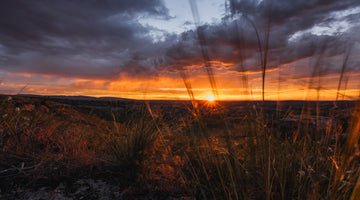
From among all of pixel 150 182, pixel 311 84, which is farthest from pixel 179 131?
pixel 311 84

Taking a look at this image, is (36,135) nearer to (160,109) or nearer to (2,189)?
(2,189)

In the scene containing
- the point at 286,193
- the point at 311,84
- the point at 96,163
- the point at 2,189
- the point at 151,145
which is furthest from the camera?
the point at 151,145

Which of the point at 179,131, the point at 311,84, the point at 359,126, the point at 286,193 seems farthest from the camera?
the point at 179,131

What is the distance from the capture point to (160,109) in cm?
305

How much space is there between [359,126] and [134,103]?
2.80m

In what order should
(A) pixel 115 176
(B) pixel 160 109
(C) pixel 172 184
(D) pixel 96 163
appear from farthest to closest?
(B) pixel 160 109, (D) pixel 96 163, (A) pixel 115 176, (C) pixel 172 184

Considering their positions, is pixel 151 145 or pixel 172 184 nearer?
pixel 172 184

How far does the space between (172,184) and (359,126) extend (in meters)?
1.50

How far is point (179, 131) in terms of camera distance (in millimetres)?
2777

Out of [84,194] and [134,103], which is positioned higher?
[134,103]

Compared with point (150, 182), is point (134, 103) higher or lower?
higher

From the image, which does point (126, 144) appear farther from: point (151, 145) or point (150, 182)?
point (150, 182)

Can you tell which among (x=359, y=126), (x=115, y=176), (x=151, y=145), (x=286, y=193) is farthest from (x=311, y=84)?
(x=115, y=176)

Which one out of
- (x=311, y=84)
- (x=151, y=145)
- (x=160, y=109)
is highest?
(x=311, y=84)
